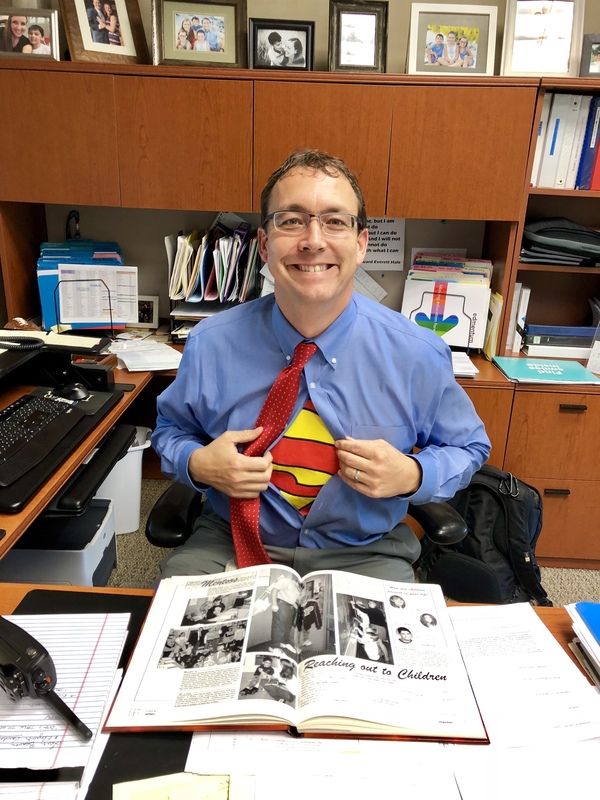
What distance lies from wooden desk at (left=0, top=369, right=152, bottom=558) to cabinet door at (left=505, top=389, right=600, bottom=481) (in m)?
1.40

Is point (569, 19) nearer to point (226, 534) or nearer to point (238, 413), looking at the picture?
point (238, 413)

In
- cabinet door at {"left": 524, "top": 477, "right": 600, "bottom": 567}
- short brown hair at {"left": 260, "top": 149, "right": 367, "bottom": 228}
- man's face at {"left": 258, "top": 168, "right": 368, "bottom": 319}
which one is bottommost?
cabinet door at {"left": 524, "top": 477, "right": 600, "bottom": 567}

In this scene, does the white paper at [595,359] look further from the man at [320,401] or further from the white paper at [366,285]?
the man at [320,401]

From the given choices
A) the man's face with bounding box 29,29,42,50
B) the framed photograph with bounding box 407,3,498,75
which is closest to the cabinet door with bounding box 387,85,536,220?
the framed photograph with bounding box 407,3,498,75

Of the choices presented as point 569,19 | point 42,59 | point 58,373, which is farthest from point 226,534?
point 569,19

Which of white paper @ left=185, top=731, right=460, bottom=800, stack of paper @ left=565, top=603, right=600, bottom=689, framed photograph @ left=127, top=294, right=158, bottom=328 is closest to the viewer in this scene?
white paper @ left=185, top=731, right=460, bottom=800

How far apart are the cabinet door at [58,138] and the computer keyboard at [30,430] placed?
1.00 metres

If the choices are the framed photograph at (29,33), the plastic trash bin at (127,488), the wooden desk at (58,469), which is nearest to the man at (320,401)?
the wooden desk at (58,469)

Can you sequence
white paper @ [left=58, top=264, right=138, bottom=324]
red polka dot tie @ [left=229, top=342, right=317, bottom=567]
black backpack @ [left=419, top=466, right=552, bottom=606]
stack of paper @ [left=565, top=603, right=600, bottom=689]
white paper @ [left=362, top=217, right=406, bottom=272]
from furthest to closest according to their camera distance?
1. white paper @ [left=362, top=217, right=406, bottom=272]
2. white paper @ [left=58, top=264, right=138, bottom=324]
3. black backpack @ [left=419, top=466, right=552, bottom=606]
4. red polka dot tie @ [left=229, top=342, right=317, bottom=567]
5. stack of paper @ [left=565, top=603, right=600, bottom=689]

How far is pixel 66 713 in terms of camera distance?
2.24 ft

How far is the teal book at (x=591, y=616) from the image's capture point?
821 mm

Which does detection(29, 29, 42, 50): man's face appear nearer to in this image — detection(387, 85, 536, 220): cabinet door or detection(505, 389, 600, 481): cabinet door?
detection(387, 85, 536, 220): cabinet door

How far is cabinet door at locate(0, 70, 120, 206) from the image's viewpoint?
2062 mm

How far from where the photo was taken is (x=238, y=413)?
4.16 feet
